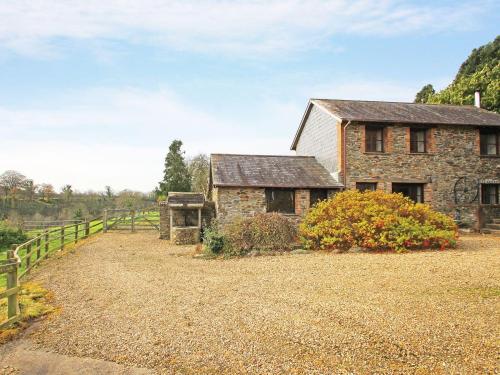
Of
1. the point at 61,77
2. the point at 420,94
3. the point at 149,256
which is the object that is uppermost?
the point at 420,94

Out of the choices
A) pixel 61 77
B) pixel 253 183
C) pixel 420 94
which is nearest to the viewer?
pixel 61 77

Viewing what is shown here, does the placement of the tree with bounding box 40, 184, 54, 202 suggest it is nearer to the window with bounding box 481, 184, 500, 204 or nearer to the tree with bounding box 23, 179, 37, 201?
the tree with bounding box 23, 179, 37, 201

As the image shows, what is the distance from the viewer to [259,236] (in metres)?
13.7

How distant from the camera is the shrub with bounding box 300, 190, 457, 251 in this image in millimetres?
12969

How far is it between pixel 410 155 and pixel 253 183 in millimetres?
8489

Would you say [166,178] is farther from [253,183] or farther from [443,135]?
[443,135]

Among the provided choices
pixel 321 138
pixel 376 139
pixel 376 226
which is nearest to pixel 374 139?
pixel 376 139

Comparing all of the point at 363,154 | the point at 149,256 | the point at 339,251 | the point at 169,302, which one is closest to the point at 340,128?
the point at 363,154

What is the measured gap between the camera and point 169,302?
742 cm

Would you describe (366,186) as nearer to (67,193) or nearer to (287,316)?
(287,316)

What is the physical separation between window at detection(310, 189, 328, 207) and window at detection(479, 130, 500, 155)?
32.0ft

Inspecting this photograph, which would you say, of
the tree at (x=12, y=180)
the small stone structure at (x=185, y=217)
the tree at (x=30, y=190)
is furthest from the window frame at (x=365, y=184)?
the tree at (x=12, y=180)

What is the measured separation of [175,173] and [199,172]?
5125 millimetres

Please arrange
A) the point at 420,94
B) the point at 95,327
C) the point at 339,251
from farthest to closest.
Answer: the point at 420,94, the point at 339,251, the point at 95,327
